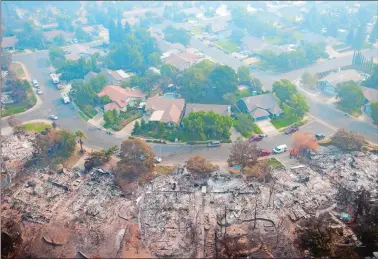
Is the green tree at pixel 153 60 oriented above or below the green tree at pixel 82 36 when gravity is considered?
→ above

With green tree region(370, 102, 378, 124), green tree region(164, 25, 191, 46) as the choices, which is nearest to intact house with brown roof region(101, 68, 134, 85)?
green tree region(164, 25, 191, 46)

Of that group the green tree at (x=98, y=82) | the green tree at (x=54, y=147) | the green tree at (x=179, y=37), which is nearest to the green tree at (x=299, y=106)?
the green tree at (x=98, y=82)

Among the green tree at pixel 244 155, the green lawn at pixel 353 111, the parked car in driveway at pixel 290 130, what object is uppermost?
the green tree at pixel 244 155

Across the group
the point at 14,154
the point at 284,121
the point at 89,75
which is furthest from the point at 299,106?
the point at 14,154

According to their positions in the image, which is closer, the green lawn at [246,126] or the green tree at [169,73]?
the green lawn at [246,126]

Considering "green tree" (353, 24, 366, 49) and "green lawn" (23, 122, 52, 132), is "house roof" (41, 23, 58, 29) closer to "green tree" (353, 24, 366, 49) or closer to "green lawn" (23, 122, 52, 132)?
"green lawn" (23, 122, 52, 132)

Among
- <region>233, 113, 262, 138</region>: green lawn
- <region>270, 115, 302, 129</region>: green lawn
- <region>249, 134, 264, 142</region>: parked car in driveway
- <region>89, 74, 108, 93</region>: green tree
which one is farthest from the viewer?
<region>89, 74, 108, 93</region>: green tree

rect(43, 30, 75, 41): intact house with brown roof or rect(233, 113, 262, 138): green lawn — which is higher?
rect(233, 113, 262, 138): green lawn

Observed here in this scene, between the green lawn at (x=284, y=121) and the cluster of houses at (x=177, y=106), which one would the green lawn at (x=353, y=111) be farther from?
the cluster of houses at (x=177, y=106)
